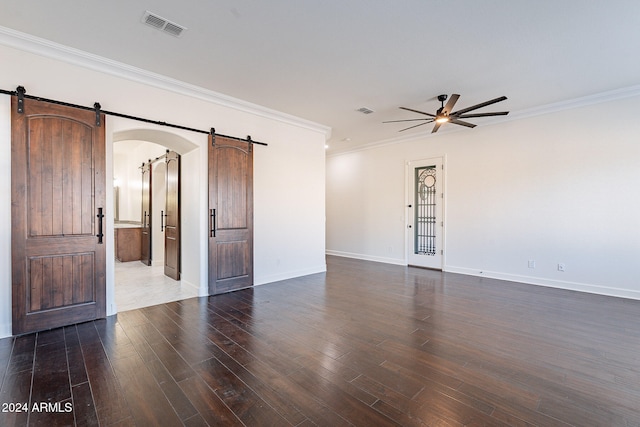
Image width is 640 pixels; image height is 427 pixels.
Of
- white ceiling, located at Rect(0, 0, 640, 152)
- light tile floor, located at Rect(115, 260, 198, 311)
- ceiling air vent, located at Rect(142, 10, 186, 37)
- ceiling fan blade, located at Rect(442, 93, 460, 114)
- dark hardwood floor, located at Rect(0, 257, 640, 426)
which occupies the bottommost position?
dark hardwood floor, located at Rect(0, 257, 640, 426)

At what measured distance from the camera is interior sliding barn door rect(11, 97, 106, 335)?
3.12 metres

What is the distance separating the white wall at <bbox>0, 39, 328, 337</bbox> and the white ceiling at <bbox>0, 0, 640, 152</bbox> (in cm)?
27

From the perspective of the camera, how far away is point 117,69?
12.2 feet

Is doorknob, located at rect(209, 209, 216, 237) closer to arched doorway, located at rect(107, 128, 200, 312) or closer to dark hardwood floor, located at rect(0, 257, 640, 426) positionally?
arched doorway, located at rect(107, 128, 200, 312)

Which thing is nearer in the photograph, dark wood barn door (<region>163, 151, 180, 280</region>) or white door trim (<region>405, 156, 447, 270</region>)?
dark wood barn door (<region>163, 151, 180, 280</region>)

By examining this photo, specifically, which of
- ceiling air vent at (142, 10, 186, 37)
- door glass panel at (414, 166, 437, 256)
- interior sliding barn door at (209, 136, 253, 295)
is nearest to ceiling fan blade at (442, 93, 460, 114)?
door glass panel at (414, 166, 437, 256)

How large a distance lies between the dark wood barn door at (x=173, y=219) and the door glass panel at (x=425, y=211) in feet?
17.1

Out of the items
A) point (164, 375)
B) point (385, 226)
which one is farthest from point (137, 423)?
point (385, 226)

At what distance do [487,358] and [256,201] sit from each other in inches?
159

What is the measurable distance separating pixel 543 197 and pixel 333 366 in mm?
5117

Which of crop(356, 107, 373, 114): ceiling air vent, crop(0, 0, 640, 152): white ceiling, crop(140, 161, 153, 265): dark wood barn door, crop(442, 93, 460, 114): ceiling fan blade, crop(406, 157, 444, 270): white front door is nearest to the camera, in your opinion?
crop(0, 0, 640, 152): white ceiling

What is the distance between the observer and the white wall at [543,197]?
15.4ft

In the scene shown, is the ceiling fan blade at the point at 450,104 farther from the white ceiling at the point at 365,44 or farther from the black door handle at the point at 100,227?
the black door handle at the point at 100,227

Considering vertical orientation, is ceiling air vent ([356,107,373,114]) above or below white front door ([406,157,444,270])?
above
